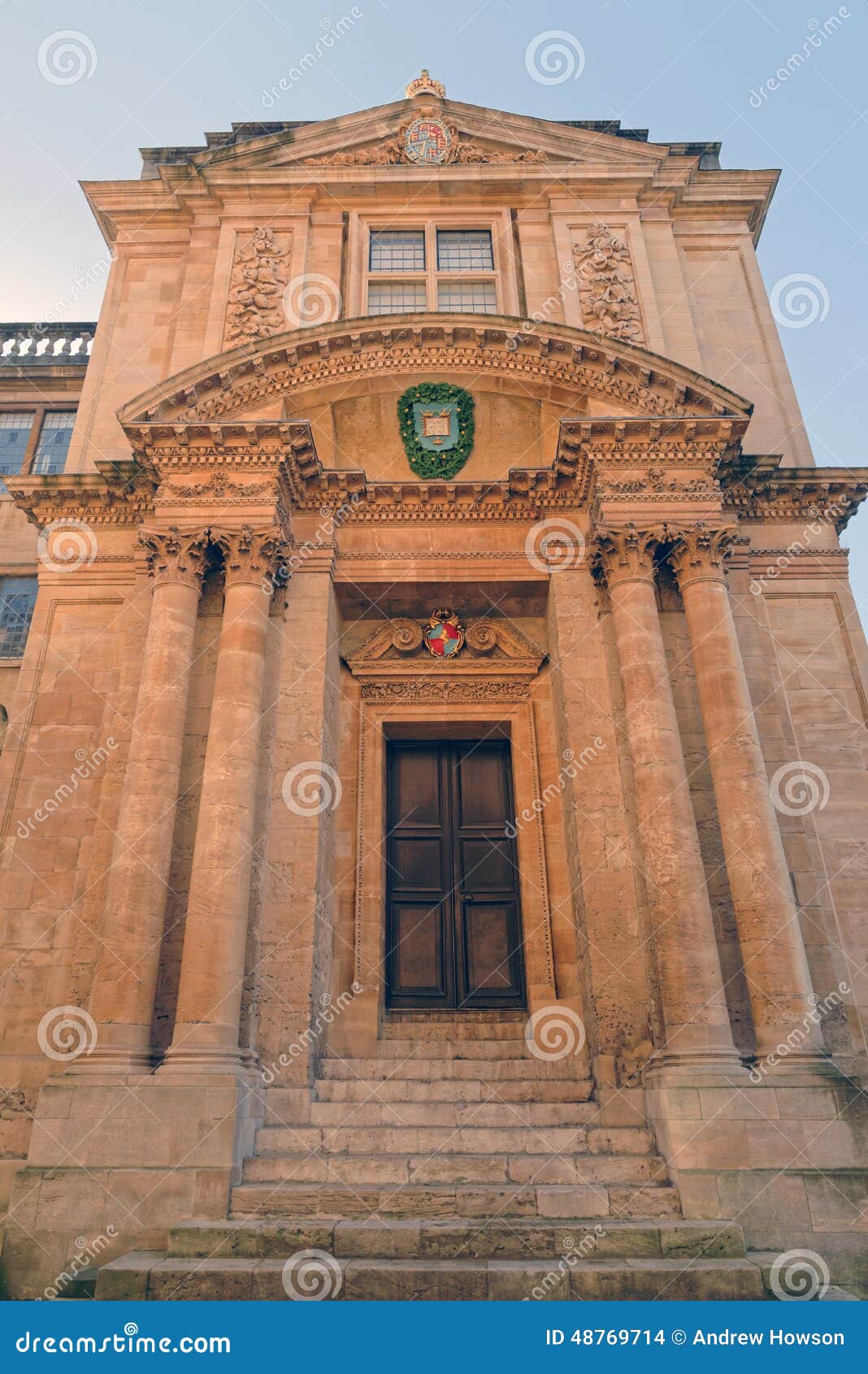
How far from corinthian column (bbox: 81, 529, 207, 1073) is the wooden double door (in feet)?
14.1

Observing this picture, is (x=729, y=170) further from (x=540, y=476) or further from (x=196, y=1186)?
(x=196, y=1186)

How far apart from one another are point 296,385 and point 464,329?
2969 mm

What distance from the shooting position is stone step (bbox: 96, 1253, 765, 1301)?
7.64 m

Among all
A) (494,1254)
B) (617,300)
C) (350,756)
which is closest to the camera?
(494,1254)

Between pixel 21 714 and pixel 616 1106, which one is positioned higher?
pixel 21 714

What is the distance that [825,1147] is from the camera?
975cm

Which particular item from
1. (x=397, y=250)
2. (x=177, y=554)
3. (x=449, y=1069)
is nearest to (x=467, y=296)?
(x=397, y=250)

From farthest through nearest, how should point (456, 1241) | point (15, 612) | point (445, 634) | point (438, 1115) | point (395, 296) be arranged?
point (15, 612) → point (395, 296) → point (445, 634) → point (438, 1115) → point (456, 1241)

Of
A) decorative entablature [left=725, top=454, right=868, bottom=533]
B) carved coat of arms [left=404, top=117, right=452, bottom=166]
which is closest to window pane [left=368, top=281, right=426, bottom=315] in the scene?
carved coat of arms [left=404, top=117, right=452, bottom=166]

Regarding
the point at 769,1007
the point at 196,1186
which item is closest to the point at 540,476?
the point at 769,1007
